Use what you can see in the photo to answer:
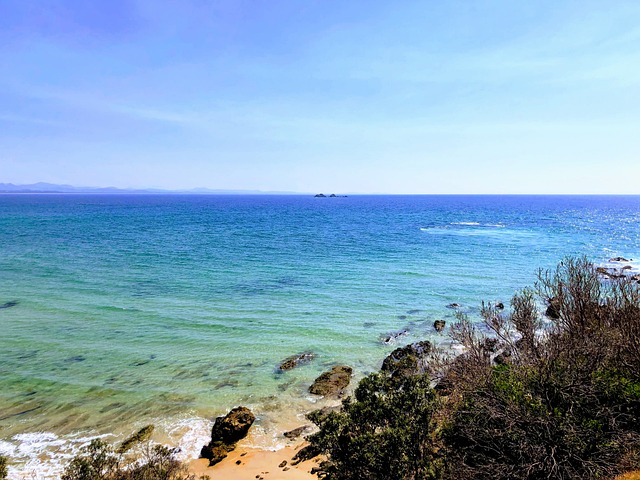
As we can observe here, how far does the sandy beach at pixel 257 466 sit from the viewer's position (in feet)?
37.4

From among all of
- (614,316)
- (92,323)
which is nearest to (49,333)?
(92,323)

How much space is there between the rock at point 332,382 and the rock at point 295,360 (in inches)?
75.2

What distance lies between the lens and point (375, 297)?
2992cm

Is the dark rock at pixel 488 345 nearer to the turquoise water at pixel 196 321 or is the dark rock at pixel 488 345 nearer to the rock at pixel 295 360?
the turquoise water at pixel 196 321

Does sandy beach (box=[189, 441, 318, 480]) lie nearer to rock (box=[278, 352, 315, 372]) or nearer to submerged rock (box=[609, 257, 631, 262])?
rock (box=[278, 352, 315, 372])

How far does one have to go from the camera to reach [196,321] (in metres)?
24.5

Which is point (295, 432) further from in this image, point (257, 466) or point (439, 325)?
point (439, 325)

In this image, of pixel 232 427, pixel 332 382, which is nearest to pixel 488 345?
pixel 332 382

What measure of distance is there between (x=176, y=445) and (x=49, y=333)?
14573 mm

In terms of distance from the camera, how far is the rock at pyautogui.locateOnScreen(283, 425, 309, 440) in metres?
13.5

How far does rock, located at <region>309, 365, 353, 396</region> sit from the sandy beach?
135 inches

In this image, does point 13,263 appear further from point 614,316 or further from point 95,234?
point 614,316

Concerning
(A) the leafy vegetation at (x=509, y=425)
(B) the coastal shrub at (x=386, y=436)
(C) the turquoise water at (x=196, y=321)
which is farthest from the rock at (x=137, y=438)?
(A) the leafy vegetation at (x=509, y=425)

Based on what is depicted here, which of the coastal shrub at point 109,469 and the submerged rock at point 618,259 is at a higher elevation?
the submerged rock at point 618,259
